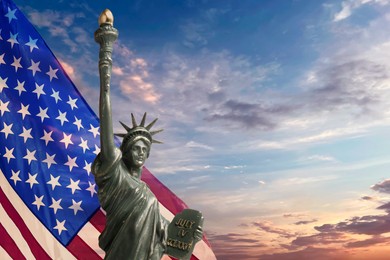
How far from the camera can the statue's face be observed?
23.3 ft

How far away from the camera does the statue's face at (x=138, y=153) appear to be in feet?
23.3

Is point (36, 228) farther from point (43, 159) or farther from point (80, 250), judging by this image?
point (43, 159)

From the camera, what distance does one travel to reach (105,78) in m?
6.69

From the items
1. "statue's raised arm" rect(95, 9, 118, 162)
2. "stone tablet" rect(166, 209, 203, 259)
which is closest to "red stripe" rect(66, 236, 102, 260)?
"stone tablet" rect(166, 209, 203, 259)

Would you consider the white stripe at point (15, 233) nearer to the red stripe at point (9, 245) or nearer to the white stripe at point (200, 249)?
the red stripe at point (9, 245)

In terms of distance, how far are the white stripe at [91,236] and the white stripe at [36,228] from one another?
1.45ft

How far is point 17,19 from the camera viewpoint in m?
11.5

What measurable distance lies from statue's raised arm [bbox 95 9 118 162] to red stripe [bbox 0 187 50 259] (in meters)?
4.39

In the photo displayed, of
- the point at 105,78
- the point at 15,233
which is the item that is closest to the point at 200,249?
the point at 15,233

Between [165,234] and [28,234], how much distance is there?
410 cm

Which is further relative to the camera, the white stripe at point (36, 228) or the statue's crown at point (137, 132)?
the white stripe at point (36, 228)

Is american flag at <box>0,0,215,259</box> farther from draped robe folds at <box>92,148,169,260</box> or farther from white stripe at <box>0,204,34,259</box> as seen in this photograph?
draped robe folds at <box>92,148,169,260</box>

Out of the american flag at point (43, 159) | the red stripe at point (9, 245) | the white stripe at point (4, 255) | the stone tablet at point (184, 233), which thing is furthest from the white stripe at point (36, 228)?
the stone tablet at point (184, 233)

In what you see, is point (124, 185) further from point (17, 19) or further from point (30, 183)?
point (17, 19)
